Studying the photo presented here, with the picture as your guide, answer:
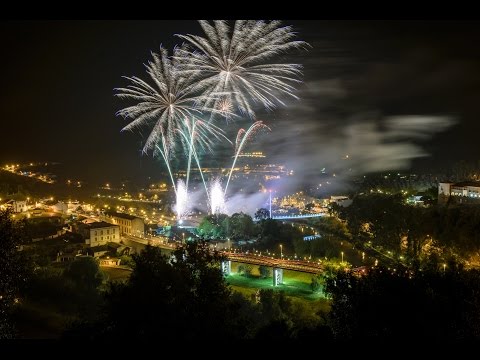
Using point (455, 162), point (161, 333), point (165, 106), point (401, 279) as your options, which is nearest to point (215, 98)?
point (165, 106)

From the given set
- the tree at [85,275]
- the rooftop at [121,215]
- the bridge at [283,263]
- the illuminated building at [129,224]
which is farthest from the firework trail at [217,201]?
the tree at [85,275]

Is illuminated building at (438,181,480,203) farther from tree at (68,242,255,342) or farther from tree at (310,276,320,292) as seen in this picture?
tree at (68,242,255,342)

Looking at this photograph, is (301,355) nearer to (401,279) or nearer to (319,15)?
(319,15)

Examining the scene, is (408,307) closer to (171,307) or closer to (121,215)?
(171,307)

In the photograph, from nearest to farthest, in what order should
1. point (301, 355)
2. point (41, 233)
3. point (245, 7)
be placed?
point (245, 7), point (301, 355), point (41, 233)

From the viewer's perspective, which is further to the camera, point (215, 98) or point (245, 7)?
point (215, 98)

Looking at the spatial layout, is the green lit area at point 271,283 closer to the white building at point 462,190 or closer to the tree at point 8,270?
the white building at point 462,190

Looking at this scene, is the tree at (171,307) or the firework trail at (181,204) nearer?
the tree at (171,307)

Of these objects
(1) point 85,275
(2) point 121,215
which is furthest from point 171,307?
(2) point 121,215

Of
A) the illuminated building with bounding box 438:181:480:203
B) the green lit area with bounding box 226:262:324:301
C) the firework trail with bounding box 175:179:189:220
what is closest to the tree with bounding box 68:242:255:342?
the green lit area with bounding box 226:262:324:301

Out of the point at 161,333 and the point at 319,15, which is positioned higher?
the point at 319,15

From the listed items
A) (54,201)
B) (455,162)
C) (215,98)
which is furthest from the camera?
(455,162)
